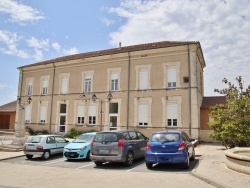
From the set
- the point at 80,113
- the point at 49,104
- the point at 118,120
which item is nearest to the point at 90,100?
the point at 80,113

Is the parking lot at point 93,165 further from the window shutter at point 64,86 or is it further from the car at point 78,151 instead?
the window shutter at point 64,86

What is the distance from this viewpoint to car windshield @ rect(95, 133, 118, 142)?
→ 36.6 feet

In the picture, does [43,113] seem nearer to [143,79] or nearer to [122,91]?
[122,91]

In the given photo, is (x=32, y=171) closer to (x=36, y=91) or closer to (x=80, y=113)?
(x=80, y=113)

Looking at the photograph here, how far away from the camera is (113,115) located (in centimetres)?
2553

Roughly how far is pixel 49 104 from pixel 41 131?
3219 mm

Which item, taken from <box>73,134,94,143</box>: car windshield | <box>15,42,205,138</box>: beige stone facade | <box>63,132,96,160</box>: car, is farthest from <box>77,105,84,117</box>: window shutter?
<box>63,132,96,160</box>: car

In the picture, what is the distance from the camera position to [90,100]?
2700cm

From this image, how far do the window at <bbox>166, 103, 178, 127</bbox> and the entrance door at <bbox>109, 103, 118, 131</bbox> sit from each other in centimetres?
540

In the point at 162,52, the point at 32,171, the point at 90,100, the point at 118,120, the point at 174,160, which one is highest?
the point at 162,52

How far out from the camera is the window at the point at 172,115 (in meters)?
22.5

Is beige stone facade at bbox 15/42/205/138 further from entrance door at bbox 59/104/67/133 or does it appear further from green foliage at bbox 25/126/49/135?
green foliage at bbox 25/126/49/135

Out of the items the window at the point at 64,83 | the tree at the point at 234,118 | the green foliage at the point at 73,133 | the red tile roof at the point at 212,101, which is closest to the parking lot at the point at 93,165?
the tree at the point at 234,118

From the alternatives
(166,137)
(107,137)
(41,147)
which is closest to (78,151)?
(41,147)
